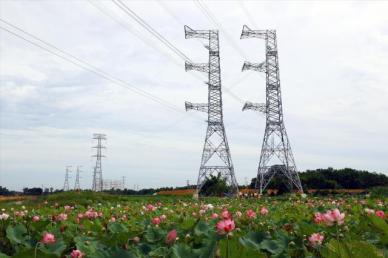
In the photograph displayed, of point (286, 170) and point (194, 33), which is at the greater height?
point (194, 33)

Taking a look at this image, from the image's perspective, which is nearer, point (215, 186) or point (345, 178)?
point (215, 186)

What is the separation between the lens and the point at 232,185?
1332 inches

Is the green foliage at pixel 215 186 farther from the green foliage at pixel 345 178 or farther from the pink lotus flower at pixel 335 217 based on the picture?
the pink lotus flower at pixel 335 217

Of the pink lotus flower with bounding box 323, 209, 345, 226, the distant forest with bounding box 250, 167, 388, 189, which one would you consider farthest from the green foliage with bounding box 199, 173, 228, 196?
the pink lotus flower with bounding box 323, 209, 345, 226

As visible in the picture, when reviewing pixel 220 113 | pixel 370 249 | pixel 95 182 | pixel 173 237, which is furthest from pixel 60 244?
pixel 95 182

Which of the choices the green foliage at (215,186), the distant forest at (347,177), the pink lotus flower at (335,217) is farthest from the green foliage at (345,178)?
the pink lotus flower at (335,217)

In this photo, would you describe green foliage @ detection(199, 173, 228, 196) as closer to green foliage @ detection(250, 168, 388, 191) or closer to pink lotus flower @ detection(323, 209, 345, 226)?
green foliage @ detection(250, 168, 388, 191)

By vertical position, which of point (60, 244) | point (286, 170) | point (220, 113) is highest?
point (220, 113)

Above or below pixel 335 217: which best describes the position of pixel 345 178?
above

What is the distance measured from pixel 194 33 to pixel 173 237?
33914 mm

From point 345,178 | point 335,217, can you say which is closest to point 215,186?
point 345,178

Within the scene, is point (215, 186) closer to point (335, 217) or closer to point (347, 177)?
point (347, 177)

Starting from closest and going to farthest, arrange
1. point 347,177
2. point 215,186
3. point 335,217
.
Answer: point 335,217, point 215,186, point 347,177

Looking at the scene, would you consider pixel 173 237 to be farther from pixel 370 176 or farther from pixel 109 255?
pixel 370 176
